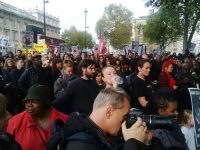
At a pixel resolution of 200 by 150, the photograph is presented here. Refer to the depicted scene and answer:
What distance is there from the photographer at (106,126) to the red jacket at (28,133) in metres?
1.46

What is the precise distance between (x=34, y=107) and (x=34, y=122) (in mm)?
165

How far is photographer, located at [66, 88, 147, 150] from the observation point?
226 cm

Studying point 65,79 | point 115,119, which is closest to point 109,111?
point 115,119

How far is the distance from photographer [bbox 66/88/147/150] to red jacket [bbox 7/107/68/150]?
1.46 meters

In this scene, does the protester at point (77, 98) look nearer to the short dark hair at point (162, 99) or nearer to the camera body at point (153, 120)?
the short dark hair at point (162, 99)

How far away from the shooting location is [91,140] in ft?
7.36

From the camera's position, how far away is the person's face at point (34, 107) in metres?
3.99

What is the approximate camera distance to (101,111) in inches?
94.7

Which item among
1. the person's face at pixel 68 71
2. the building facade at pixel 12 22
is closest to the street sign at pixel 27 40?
the person's face at pixel 68 71

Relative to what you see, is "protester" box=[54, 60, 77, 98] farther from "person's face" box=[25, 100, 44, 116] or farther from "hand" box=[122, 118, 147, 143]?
"hand" box=[122, 118, 147, 143]

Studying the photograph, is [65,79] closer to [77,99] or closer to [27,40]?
[77,99]

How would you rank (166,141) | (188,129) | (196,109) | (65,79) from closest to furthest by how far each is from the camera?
(166,141), (196,109), (188,129), (65,79)

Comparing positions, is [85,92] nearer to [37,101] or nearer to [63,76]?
[37,101]

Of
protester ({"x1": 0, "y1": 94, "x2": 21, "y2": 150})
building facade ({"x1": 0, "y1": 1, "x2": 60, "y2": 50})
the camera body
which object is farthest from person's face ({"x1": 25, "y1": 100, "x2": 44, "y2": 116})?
building facade ({"x1": 0, "y1": 1, "x2": 60, "y2": 50})
